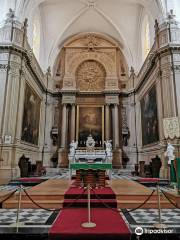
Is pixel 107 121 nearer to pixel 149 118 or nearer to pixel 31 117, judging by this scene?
pixel 149 118

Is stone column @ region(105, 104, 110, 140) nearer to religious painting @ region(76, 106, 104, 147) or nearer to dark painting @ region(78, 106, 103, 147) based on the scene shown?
religious painting @ region(76, 106, 104, 147)

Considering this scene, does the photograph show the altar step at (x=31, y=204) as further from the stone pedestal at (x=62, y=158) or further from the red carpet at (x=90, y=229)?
the stone pedestal at (x=62, y=158)

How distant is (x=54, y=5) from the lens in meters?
16.1

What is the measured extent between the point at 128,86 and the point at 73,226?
1574cm

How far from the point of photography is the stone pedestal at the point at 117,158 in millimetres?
16156

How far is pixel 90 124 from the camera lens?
17.4 metres

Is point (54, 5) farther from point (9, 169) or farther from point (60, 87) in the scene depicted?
point (9, 169)

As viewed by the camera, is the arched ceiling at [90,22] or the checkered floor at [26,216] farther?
the arched ceiling at [90,22]

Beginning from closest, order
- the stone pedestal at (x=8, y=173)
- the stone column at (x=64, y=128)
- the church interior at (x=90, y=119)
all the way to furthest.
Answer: the church interior at (x=90, y=119) < the stone pedestal at (x=8, y=173) < the stone column at (x=64, y=128)

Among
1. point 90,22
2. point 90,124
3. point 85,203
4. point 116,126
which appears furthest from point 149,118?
point 90,22

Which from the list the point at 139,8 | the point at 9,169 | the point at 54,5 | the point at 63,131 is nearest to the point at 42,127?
the point at 63,131

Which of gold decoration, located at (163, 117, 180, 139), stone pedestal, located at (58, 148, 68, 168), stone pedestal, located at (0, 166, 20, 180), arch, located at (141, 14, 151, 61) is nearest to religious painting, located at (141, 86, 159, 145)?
gold decoration, located at (163, 117, 180, 139)

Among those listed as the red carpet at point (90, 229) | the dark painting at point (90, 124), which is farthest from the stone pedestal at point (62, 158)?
the red carpet at point (90, 229)

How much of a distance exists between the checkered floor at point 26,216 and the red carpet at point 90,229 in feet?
1.09
